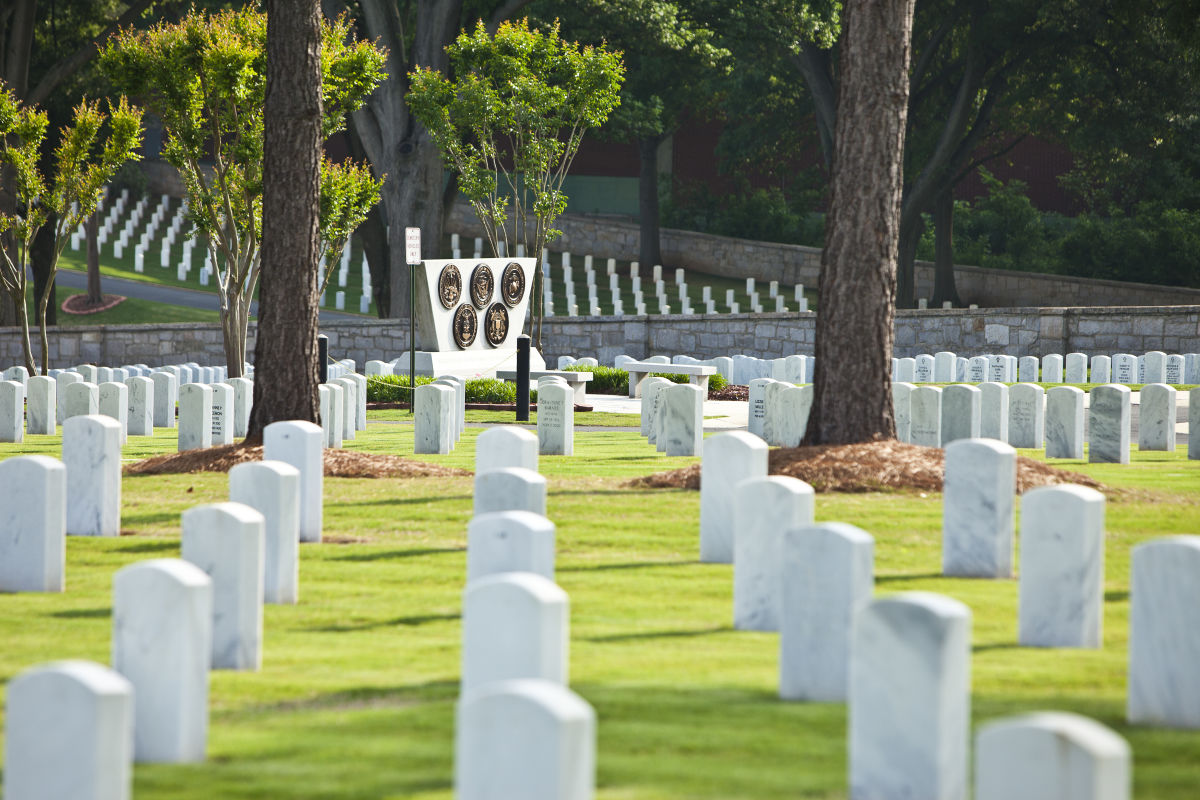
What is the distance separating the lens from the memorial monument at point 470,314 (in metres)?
21.8

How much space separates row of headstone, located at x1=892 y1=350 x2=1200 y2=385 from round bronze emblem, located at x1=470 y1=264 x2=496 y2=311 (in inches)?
258

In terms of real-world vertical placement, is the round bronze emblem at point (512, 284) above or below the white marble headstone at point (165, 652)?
above

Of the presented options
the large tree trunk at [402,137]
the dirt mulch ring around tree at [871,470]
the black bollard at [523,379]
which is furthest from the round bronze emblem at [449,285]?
the dirt mulch ring around tree at [871,470]

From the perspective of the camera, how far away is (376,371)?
2322cm

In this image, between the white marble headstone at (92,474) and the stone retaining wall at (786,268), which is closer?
the white marble headstone at (92,474)

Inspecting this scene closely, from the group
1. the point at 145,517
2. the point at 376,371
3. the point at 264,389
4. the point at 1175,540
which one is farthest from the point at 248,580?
the point at 376,371

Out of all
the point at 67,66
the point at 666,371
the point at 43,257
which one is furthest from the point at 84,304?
the point at 666,371

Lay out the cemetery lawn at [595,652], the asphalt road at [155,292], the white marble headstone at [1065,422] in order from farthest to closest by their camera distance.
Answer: the asphalt road at [155,292] < the white marble headstone at [1065,422] < the cemetery lawn at [595,652]

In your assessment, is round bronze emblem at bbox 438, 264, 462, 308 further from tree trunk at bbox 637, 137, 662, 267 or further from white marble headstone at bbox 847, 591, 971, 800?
tree trunk at bbox 637, 137, 662, 267

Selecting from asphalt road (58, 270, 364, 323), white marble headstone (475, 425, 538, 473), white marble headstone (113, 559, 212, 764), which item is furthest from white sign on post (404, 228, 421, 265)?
asphalt road (58, 270, 364, 323)

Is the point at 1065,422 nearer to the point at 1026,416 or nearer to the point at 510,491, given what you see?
the point at 1026,416

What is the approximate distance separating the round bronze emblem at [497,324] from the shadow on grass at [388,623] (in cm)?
1668

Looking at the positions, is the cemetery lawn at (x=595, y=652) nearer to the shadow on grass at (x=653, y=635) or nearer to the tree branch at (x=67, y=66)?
the shadow on grass at (x=653, y=635)

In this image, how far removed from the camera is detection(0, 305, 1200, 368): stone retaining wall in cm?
2600
